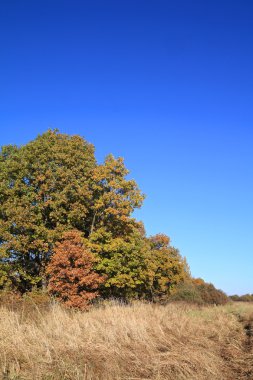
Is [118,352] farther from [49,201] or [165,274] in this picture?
[165,274]

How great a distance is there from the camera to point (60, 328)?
34.6 feet

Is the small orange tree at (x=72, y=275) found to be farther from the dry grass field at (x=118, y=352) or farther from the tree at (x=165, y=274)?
the tree at (x=165, y=274)

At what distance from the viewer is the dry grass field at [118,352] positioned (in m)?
7.26

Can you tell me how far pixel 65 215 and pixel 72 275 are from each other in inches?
253

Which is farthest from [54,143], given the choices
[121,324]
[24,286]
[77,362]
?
[77,362]

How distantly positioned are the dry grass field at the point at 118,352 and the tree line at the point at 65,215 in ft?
52.2

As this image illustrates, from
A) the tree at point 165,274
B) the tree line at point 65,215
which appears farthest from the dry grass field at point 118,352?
the tree at point 165,274

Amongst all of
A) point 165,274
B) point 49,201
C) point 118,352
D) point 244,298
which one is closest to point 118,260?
point 49,201

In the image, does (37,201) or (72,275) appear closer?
(72,275)

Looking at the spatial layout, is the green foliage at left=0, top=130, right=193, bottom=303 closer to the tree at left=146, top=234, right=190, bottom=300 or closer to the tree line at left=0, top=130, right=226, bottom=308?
the tree line at left=0, top=130, right=226, bottom=308

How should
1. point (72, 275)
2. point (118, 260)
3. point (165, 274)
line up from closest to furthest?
1. point (72, 275)
2. point (118, 260)
3. point (165, 274)

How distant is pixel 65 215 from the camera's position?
30.7 meters

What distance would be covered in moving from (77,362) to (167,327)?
482cm

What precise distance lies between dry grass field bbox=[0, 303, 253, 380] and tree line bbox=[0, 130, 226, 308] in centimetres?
1590
